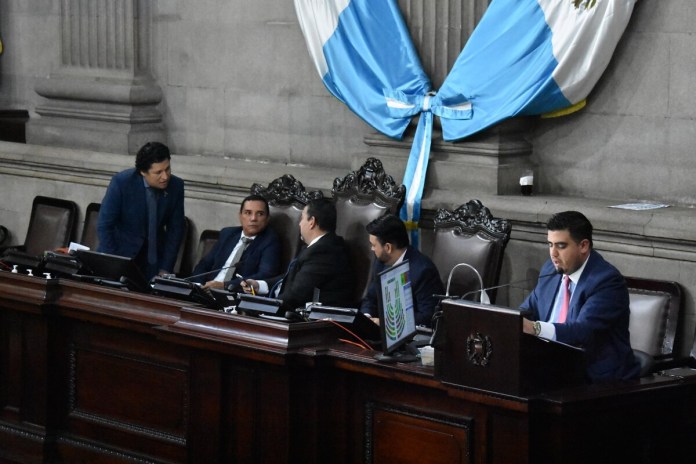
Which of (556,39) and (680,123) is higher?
(556,39)

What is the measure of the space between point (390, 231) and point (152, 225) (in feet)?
5.31

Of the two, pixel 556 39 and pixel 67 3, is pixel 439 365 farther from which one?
pixel 67 3

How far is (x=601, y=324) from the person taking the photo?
4.74 meters

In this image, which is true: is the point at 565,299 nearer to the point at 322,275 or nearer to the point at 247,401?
the point at 247,401

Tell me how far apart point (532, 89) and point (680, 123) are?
2.44 ft

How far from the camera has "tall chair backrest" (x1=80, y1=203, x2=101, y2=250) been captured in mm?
8438

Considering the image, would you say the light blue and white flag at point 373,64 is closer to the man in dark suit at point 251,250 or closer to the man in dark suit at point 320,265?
the man in dark suit at point 320,265

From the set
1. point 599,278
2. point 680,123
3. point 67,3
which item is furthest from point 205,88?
point 599,278

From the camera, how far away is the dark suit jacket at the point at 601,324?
4.73 m

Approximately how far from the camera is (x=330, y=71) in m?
7.57

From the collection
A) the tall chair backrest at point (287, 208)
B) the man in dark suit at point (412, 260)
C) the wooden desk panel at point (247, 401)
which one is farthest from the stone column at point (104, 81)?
the man in dark suit at point (412, 260)

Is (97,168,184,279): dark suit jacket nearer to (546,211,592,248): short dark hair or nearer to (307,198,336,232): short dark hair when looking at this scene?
(307,198,336,232): short dark hair

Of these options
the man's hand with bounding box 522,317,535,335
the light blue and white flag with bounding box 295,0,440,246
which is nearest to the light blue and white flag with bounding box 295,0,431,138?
the light blue and white flag with bounding box 295,0,440,246

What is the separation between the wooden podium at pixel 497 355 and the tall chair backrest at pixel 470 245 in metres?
1.77
